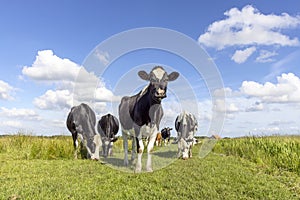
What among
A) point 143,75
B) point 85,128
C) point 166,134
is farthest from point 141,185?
point 166,134

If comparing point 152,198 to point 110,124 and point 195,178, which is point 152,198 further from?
point 110,124

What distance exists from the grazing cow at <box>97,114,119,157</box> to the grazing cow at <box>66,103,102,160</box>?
0.66m

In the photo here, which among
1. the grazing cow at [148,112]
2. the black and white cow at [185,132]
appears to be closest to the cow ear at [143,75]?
the grazing cow at [148,112]

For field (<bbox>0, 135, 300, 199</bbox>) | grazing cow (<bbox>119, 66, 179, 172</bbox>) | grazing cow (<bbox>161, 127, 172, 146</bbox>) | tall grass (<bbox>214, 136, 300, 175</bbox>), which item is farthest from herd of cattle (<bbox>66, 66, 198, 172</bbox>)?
grazing cow (<bbox>161, 127, 172, 146</bbox>)

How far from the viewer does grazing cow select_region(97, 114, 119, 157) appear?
468 inches

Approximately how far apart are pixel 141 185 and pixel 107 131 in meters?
7.10

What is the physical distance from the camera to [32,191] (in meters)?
4.93

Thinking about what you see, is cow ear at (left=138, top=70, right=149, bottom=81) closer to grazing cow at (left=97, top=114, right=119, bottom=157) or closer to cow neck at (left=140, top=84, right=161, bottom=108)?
cow neck at (left=140, top=84, right=161, bottom=108)

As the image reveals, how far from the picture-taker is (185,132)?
491 inches

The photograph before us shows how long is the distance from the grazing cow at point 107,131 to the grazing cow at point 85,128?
25.8 inches

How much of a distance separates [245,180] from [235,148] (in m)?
8.39

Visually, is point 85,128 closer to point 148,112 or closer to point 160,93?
point 148,112

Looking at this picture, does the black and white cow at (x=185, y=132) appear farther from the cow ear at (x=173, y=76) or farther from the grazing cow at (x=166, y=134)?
the grazing cow at (x=166, y=134)

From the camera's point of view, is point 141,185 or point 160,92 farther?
point 160,92
